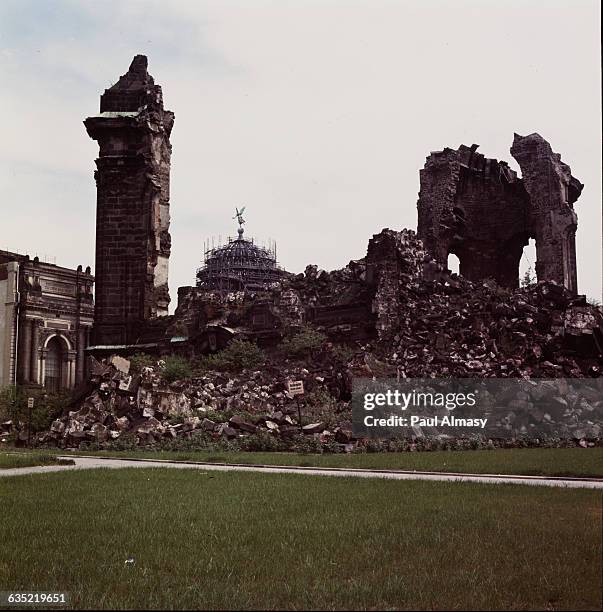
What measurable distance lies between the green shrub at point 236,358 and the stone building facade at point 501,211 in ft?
38.1

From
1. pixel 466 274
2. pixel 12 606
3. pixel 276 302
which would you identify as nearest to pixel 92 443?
pixel 276 302

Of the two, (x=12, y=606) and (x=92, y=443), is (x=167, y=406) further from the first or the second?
(x=12, y=606)

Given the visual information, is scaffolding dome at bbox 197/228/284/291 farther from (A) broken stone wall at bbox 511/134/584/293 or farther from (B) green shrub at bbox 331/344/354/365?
(B) green shrub at bbox 331/344/354/365

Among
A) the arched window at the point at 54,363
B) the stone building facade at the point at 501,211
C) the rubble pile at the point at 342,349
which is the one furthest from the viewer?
the arched window at the point at 54,363

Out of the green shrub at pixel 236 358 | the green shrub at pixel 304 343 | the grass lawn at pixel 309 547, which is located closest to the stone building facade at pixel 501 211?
the green shrub at pixel 304 343

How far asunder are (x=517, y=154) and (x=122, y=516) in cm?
2995

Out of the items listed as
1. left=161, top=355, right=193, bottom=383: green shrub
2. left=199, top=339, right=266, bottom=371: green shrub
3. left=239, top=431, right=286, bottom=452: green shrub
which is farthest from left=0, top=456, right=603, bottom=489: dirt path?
left=199, top=339, right=266, bottom=371: green shrub

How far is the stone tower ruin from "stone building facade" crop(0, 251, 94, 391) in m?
17.2

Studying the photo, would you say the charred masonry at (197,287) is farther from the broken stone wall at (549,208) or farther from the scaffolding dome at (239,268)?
the scaffolding dome at (239,268)

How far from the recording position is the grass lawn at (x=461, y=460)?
12826 millimetres

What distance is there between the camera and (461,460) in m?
14.6

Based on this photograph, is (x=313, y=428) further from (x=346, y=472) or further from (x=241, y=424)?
(x=346, y=472)

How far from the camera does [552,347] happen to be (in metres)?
23.5

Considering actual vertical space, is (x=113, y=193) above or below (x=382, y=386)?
above
